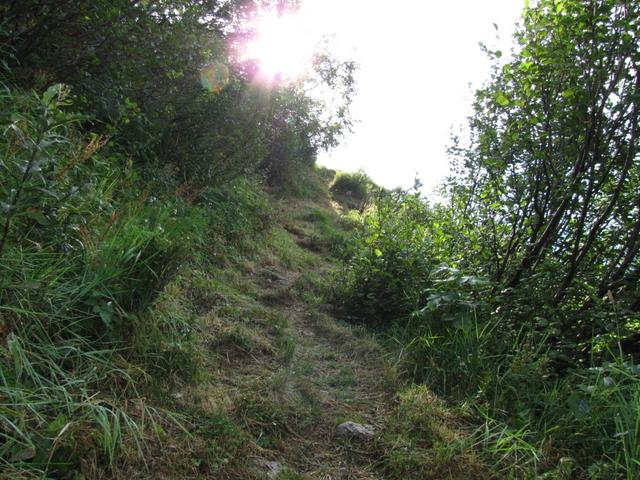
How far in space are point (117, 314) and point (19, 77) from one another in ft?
7.72

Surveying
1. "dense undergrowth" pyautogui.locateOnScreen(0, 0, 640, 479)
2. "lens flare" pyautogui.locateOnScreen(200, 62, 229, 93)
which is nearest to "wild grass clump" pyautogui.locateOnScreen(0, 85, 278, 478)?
"dense undergrowth" pyautogui.locateOnScreen(0, 0, 640, 479)

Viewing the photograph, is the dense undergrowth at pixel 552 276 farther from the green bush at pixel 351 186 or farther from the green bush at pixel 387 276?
the green bush at pixel 351 186

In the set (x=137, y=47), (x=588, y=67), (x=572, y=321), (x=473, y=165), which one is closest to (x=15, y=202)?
(x=137, y=47)

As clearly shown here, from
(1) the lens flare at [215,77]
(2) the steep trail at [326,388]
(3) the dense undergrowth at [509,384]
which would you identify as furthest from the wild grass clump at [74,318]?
(1) the lens flare at [215,77]

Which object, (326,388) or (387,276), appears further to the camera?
(387,276)

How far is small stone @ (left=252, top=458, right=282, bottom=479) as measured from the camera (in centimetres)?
219

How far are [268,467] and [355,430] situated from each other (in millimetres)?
627

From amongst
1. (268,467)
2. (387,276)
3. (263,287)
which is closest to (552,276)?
(387,276)

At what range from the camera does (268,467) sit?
7.34ft

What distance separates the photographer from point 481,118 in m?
4.30

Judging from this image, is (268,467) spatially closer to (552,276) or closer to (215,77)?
(552,276)

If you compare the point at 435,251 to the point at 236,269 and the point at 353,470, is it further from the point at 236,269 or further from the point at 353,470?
the point at 353,470

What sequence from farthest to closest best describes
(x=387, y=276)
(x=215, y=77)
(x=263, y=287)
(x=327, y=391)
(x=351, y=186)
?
1. (x=351, y=186)
2. (x=215, y=77)
3. (x=263, y=287)
4. (x=387, y=276)
5. (x=327, y=391)

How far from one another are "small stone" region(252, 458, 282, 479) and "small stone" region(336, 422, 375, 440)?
0.51 metres
